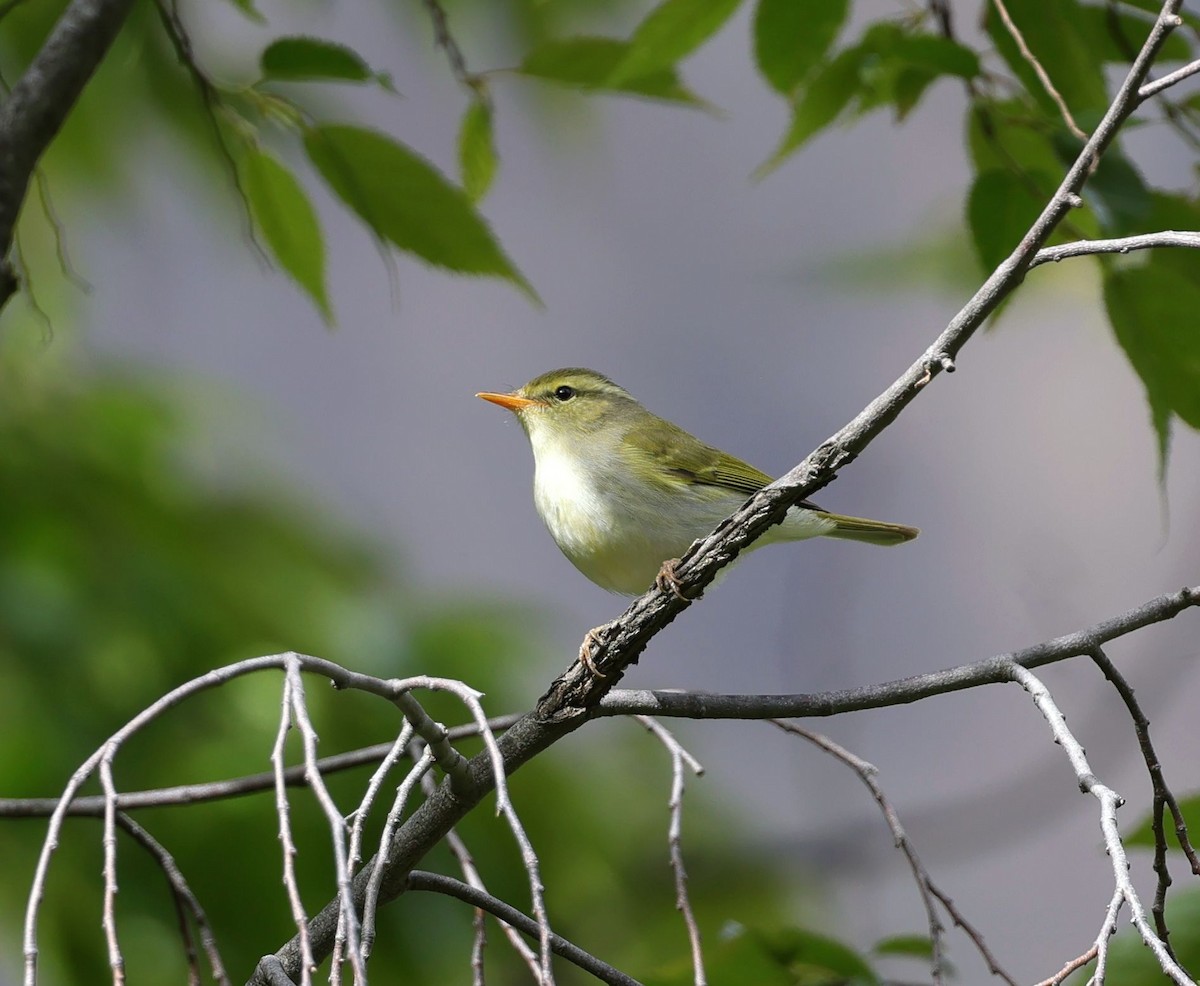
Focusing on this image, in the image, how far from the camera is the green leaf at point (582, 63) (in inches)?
80.1

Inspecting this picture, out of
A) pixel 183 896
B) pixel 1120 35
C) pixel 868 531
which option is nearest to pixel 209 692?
pixel 183 896

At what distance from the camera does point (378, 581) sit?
12.2ft

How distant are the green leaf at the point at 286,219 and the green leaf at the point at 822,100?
806 millimetres

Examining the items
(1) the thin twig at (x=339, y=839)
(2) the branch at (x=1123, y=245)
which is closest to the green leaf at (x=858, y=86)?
(2) the branch at (x=1123, y=245)

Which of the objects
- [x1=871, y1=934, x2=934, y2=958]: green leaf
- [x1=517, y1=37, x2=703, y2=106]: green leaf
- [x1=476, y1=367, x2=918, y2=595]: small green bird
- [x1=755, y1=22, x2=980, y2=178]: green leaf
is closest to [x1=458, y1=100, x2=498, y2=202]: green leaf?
[x1=517, y1=37, x2=703, y2=106]: green leaf

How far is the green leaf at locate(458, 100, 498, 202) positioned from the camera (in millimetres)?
2199

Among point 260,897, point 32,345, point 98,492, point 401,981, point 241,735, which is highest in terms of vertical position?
point 32,345

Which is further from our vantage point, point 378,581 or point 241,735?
point 378,581

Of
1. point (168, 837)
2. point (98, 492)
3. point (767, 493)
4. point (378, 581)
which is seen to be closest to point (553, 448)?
point (378, 581)

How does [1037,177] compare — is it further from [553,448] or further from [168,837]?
[168,837]

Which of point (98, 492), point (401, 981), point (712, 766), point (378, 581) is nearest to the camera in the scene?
point (401, 981)

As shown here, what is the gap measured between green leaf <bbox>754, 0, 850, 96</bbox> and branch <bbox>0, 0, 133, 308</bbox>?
95 cm

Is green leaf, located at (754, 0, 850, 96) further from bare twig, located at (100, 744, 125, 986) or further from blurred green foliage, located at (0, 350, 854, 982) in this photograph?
blurred green foliage, located at (0, 350, 854, 982)

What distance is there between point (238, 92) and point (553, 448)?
1.56m
